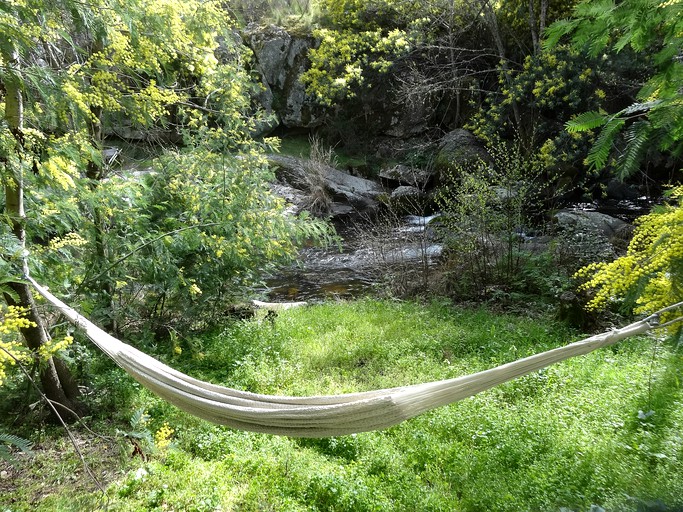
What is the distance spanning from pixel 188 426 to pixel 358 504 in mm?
1083

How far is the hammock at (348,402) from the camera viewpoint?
131 centimetres

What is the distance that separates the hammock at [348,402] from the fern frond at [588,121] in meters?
0.64

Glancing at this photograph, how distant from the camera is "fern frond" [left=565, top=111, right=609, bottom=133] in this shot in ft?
4.97

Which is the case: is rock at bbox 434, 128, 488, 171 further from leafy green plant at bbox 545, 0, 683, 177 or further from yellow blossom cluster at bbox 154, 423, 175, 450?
yellow blossom cluster at bbox 154, 423, 175, 450

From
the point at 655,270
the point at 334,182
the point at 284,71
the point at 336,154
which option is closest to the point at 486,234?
the point at 655,270

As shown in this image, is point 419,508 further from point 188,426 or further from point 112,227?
point 112,227

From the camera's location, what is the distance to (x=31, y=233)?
7.06ft

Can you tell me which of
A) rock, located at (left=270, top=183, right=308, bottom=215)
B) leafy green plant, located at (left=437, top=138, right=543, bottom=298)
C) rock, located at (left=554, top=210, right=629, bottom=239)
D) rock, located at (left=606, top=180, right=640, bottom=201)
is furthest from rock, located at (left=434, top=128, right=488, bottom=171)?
leafy green plant, located at (left=437, top=138, right=543, bottom=298)

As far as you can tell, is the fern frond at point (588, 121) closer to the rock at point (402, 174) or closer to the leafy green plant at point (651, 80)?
the leafy green plant at point (651, 80)

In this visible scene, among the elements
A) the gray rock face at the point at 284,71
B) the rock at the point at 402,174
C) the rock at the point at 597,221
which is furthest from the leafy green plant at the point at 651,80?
the gray rock face at the point at 284,71

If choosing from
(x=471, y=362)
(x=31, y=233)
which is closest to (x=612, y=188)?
(x=471, y=362)

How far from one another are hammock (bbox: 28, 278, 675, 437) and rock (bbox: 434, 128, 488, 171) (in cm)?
652

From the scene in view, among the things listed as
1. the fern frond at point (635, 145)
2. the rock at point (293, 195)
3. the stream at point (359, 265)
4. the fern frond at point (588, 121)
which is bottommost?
the stream at point (359, 265)

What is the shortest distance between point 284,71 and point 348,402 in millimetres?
10235
